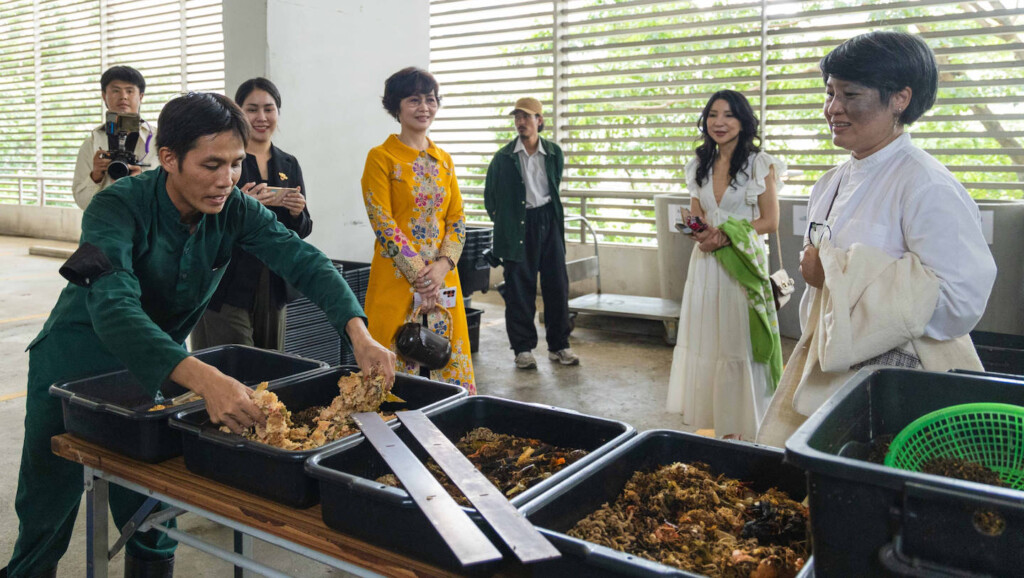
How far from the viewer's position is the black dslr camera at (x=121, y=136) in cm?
397

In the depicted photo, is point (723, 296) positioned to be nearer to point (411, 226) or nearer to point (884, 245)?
point (411, 226)

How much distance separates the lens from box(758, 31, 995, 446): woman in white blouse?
1.79m

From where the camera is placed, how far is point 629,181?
733 cm

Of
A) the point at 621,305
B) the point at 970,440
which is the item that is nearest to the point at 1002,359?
the point at 970,440

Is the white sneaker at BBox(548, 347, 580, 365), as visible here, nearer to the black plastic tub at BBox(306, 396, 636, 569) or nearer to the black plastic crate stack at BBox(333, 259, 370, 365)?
the black plastic crate stack at BBox(333, 259, 370, 365)

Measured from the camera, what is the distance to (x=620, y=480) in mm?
1479

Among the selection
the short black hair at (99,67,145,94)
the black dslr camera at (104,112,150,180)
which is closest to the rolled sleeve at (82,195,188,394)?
the black dslr camera at (104,112,150,180)

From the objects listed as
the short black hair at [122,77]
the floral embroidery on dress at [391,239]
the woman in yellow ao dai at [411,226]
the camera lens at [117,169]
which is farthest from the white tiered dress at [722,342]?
the short black hair at [122,77]

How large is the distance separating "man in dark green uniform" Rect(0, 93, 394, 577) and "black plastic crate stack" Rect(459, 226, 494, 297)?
334 centimetres

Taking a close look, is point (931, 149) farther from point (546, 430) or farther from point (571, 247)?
point (546, 430)

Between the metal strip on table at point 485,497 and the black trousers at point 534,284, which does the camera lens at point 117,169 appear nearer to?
the black trousers at point 534,284

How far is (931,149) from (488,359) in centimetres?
368

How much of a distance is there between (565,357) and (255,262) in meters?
2.82

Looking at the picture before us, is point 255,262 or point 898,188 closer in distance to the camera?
point 898,188
